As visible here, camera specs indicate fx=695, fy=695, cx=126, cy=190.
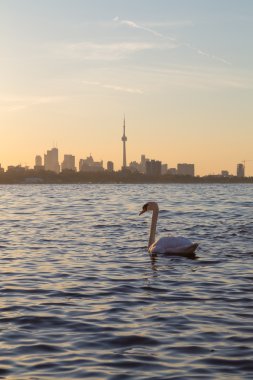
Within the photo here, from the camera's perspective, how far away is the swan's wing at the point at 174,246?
23359 millimetres

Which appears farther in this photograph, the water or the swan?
the swan

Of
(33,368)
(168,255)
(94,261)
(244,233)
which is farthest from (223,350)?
(244,233)

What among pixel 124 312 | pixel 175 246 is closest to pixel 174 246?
pixel 175 246

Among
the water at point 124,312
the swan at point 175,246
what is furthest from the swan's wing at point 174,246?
the water at point 124,312

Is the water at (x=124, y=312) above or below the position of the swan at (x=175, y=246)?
below

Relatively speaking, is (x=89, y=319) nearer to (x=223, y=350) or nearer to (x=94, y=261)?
(x=223, y=350)

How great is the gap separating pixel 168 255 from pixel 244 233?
8.57 meters

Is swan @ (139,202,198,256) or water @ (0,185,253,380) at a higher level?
swan @ (139,202,198,256)

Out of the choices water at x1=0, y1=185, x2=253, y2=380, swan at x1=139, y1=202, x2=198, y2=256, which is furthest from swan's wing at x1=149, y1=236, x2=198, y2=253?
water at x1=0, y1=185, x2=253, y2=380

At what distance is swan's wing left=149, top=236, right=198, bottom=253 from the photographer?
23.4 metres

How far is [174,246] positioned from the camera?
77.6ft

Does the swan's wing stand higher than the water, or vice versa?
the swan's wing

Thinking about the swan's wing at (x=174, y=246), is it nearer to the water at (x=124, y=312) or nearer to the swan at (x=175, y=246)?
the swan at (x=175, y=246)

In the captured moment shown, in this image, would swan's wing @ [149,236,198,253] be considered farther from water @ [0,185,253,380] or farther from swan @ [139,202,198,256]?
water @ [0,185,253,380]
